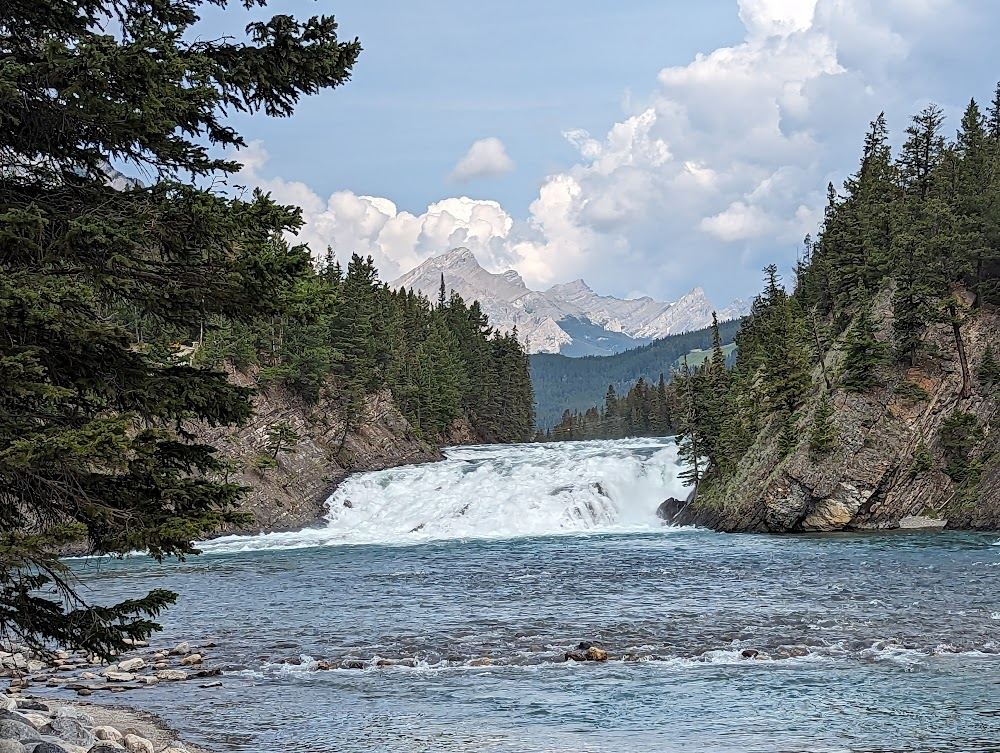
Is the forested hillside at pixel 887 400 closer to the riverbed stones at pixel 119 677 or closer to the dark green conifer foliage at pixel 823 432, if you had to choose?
the dark green conifer foliage at pixel 823 432

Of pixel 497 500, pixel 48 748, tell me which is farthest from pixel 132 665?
pixel 497 500

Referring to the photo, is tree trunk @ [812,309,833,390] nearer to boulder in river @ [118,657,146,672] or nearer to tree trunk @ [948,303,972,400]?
tree trunk @ [948,303,972,400]

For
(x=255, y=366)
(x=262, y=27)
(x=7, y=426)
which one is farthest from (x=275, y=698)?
(x=255, y=366)

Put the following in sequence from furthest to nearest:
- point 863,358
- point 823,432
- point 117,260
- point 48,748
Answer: point 863,358
point 823,432
point 48,748
point 117,260

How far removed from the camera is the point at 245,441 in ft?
199

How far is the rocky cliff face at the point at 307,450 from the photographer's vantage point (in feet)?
184

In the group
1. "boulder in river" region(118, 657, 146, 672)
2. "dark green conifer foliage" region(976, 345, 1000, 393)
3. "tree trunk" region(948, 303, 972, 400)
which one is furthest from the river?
"dark green conifer foliage" region(976, 345, 1000, 393)

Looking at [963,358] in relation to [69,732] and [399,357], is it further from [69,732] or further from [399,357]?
[399,357]

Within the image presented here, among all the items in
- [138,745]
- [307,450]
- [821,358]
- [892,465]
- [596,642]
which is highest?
[821,358]

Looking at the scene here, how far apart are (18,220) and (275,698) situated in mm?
11930

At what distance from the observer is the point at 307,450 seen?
213 ft

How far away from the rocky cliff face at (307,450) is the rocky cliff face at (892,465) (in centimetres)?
2694

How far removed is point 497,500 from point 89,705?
40.3 metres

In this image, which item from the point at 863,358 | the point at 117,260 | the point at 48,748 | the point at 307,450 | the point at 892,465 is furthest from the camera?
the point at 307,450
